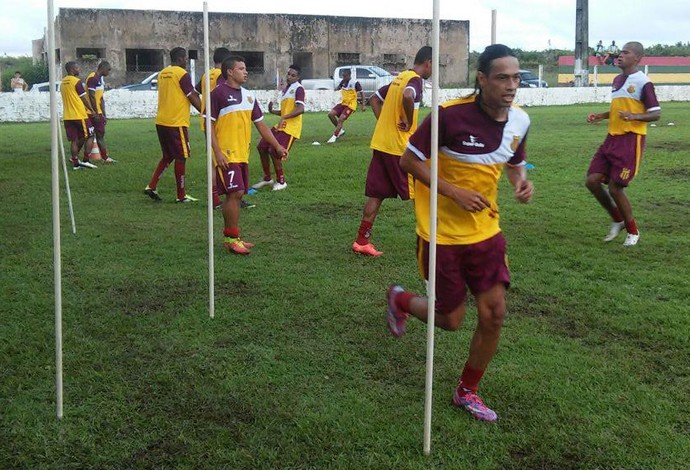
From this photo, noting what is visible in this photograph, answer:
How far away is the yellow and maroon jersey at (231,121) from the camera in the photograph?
26.3 ft

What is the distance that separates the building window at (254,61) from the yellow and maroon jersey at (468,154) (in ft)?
136

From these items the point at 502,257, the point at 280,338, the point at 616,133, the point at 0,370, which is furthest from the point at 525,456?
the point at 616,133

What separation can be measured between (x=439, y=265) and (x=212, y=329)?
208 cm

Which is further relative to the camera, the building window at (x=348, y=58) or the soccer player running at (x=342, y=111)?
the building window at (x=348, y=58)

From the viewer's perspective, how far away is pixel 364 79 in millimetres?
35188

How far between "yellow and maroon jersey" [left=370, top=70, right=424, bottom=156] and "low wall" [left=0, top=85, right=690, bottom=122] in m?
19.4

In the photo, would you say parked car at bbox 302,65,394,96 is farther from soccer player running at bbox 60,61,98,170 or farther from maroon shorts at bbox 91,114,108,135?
soccer player running at bbox 60,61,98,170

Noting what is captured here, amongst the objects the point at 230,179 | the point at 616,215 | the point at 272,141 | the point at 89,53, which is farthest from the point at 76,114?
the point at 89,53

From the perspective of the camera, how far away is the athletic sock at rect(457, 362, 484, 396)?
4176 mm

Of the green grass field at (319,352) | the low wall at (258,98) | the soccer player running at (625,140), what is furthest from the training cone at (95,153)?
the soccer player running at (625,140)

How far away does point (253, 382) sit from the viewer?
4594mm

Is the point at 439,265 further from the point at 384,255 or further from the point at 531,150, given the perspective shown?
the point at 531,150

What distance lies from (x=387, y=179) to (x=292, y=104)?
539cm

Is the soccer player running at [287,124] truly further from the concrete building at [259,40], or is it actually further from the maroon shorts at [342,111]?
the concrete building at [259,40]
